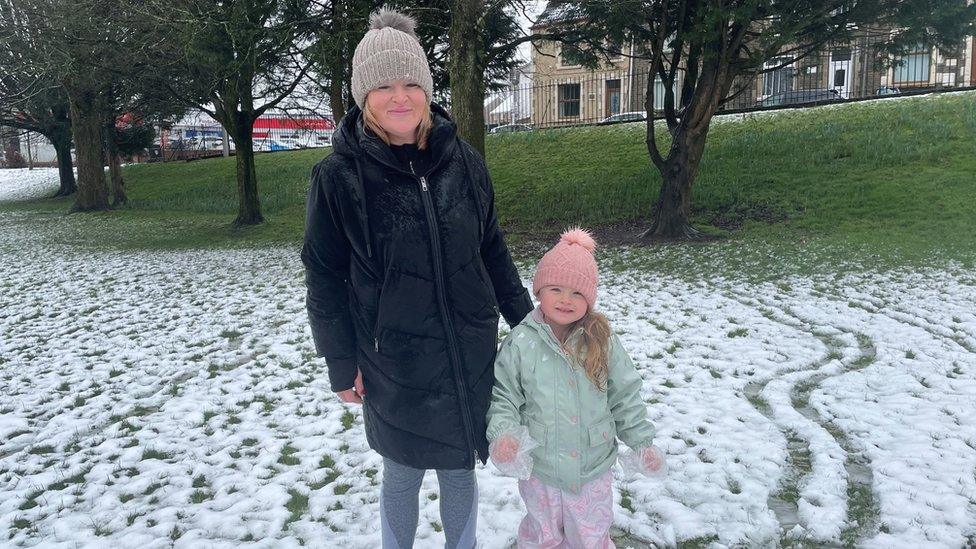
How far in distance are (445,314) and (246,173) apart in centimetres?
1455

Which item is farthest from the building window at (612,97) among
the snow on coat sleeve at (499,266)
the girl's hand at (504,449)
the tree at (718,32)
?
the girl's hand at (504,449)

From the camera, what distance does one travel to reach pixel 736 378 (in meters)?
4.91

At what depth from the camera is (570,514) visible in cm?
231

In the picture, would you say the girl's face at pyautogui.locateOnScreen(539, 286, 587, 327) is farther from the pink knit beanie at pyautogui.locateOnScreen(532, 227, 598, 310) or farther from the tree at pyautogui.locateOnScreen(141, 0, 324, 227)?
the tree at pyautogui.locateOnScreen(141, 0, 324, 227)

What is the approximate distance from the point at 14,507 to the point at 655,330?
5.15 metres

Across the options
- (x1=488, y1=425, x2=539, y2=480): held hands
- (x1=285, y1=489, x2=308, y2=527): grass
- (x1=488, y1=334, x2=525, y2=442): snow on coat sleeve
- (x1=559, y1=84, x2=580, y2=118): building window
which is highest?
(x1=559, y1=84, x2=580, y2=118): building window

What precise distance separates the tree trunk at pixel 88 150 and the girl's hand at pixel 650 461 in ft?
65.2

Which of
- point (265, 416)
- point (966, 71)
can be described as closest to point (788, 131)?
point (265, 416)

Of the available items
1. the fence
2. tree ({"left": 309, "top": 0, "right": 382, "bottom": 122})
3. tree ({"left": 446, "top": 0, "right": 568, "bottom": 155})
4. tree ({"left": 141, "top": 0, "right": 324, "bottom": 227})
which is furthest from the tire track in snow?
the fence

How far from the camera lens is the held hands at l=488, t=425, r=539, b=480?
2.09 metres

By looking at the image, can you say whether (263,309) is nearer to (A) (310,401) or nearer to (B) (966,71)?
(A) (310,401)

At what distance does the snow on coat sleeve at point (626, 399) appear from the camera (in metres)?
2.26

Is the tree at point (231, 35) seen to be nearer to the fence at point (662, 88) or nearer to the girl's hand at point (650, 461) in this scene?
the fence at point (662, 88)

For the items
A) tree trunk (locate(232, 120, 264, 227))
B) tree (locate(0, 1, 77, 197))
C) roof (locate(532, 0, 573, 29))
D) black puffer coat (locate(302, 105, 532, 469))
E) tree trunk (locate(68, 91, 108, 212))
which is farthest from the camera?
tree trunk (locate(68, 91, 108, 212))
